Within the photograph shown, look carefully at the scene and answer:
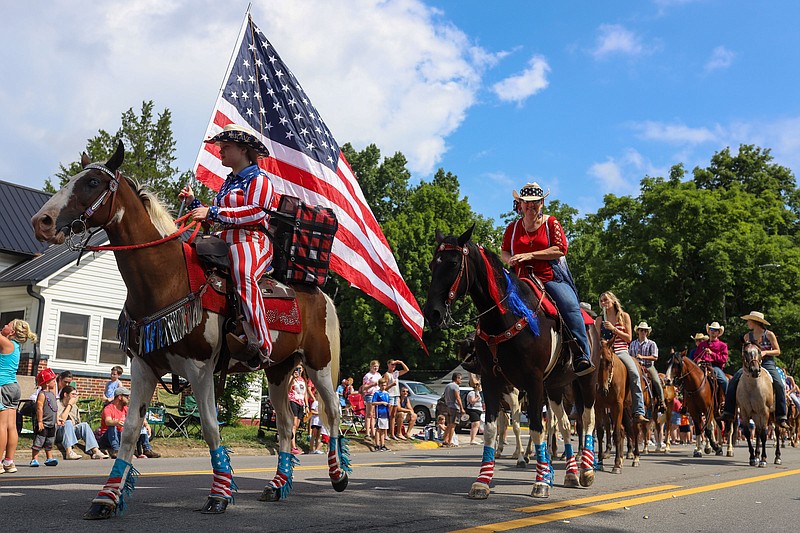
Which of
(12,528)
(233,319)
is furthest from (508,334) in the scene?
(12,528)

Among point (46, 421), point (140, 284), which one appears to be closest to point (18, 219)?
point (46, 421)

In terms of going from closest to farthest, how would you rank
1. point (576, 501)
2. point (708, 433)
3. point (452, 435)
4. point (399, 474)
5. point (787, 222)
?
1. point (576, 501)
2. point (399, 474)
3. point (708, 433)
4. point (452, 435)
5. point (787, 222)

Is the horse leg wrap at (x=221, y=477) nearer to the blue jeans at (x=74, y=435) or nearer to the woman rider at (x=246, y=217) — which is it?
the woman rider at (x=246, y=217)

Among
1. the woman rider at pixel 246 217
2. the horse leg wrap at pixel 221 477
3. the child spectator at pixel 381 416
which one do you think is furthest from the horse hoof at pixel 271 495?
the child spectator at pixel 381 416

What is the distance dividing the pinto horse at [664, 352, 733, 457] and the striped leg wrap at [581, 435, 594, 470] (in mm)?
9408

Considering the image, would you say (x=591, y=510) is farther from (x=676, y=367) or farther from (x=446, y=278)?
(x=676, y=367)

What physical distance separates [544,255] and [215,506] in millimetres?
4482

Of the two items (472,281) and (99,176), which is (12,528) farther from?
(472,281)

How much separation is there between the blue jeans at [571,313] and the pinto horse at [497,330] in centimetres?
33

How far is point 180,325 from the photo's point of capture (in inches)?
243

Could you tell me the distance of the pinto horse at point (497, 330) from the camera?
7852 mm

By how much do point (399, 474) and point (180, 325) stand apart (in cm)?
538

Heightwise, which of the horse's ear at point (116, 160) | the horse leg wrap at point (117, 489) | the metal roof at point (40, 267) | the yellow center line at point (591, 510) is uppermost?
the metal roof at point (40, 267)

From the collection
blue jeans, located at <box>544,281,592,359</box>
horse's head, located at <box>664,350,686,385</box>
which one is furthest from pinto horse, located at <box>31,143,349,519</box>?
horse's head, located at <box>664,350,686,385</box>
